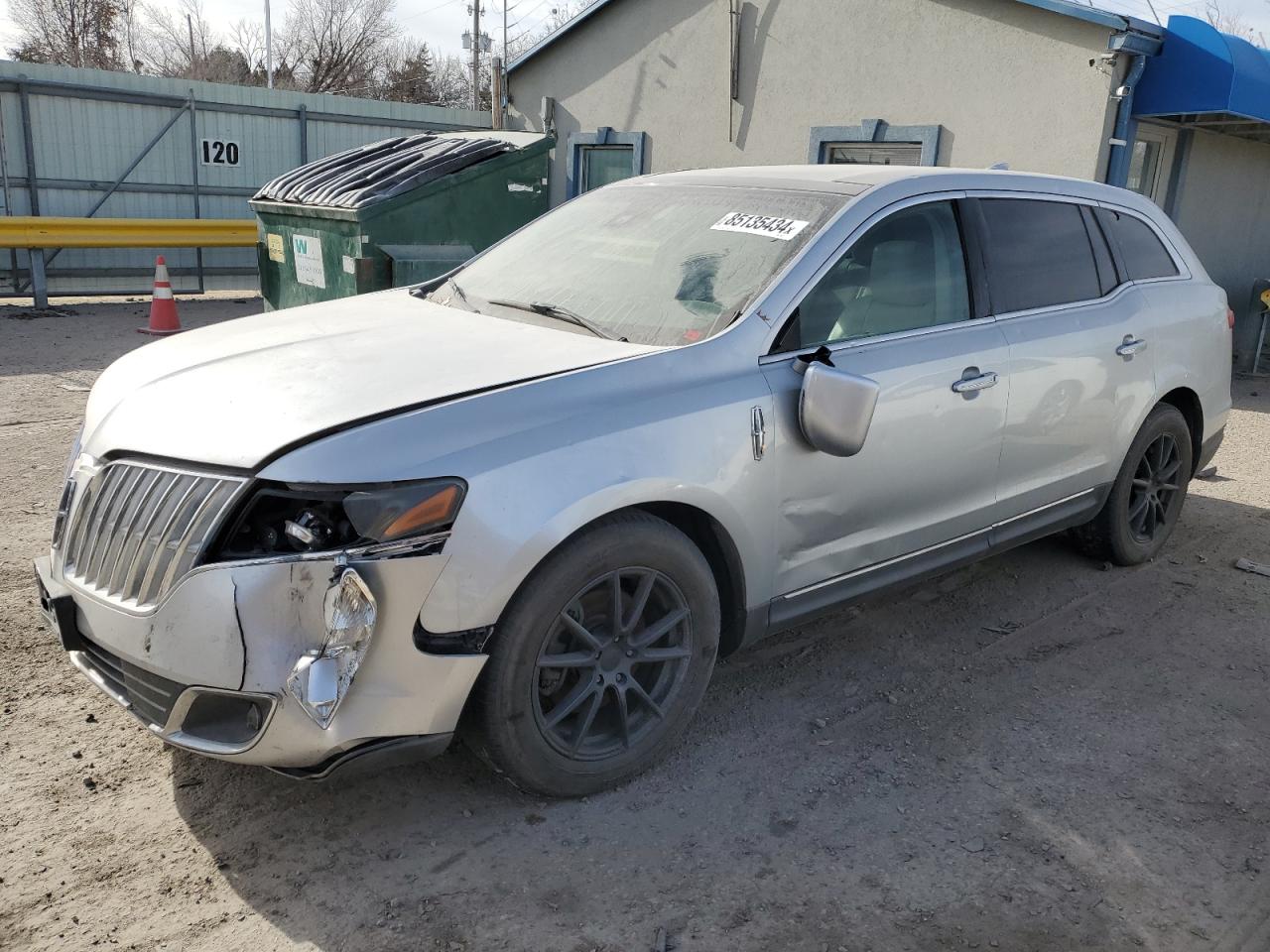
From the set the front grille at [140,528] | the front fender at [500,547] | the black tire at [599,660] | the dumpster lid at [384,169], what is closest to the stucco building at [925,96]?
the dumpster lid at [384,169]

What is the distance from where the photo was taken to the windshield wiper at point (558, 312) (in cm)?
344

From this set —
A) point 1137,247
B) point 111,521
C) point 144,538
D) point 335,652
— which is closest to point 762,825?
point 335,652

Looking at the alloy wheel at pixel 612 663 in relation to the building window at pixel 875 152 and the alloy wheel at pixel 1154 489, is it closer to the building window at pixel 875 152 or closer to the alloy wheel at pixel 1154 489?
the alloy wheel at pixel 1154 489

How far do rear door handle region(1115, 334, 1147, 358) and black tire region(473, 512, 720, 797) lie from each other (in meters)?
2.39

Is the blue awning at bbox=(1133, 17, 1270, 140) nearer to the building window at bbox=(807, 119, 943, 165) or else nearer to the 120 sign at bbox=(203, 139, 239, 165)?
the building window at bbox=(807, 119, 943, 165)

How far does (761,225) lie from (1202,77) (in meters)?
7.05

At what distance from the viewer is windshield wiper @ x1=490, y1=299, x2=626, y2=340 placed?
3.44 meters

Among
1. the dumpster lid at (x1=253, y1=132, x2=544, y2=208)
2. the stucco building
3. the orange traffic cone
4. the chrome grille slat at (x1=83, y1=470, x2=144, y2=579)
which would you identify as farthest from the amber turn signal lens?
the orange traffic cone

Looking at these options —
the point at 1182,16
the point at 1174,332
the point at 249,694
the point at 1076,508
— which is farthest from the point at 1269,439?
the point at 249,694

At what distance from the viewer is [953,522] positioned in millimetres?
3969

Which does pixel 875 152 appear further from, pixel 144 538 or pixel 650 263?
pixel 144 538

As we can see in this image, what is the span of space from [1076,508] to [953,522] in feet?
3.26

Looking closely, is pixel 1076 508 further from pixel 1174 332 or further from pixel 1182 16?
pixel 1182 16

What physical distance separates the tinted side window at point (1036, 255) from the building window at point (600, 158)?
867 cm
